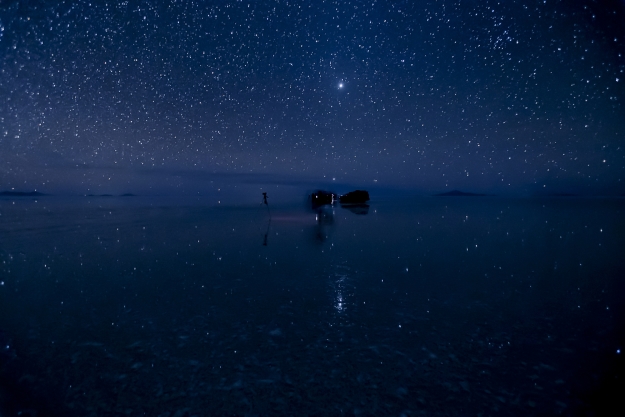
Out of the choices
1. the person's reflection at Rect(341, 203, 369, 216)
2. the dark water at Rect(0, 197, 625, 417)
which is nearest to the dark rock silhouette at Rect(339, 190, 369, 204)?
the person's reflection at Rect(341, 203, 369, 216)

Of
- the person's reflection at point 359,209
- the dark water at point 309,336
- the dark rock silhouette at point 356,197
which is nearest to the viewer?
the dark water at point 309,336

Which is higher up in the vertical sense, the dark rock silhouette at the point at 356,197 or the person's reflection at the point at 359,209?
the dark rock silhouette at the point at 356,197

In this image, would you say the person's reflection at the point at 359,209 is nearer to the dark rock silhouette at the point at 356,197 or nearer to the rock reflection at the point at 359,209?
the rock reflection at the point at 359,209

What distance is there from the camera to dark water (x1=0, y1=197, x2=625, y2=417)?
4.49 meters

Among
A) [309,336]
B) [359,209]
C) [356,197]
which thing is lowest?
[359,209]

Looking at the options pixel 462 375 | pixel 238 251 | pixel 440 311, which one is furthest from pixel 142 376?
pixel 238 251

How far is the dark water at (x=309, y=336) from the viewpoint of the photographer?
4.49 metres

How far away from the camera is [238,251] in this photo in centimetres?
1439

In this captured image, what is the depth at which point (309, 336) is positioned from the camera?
6.27 m

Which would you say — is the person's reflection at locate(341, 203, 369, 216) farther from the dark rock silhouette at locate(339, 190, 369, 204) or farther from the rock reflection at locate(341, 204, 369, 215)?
the dark rock silhouette at locate(339, 190, 369, 204)

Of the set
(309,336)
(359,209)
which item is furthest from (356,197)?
(309,336)

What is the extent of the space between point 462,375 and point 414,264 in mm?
7430

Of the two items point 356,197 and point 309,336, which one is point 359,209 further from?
point 309,336

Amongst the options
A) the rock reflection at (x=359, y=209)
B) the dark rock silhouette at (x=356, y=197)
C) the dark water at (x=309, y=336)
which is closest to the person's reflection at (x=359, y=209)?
the rock reflection at (x=359, y=209)
